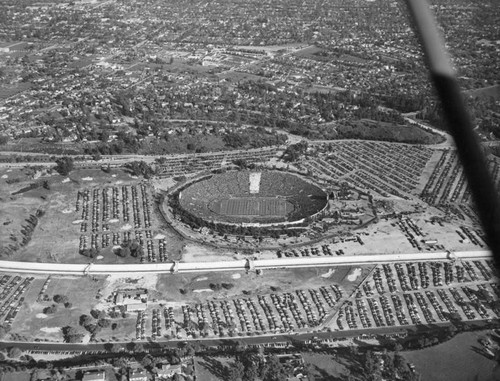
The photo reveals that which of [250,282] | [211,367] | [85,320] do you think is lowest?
[85,320]

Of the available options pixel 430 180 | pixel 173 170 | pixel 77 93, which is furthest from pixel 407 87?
Result: pixel 77 93

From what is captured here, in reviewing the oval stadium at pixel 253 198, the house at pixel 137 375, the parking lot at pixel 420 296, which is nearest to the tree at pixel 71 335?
the house at pixel 137 375

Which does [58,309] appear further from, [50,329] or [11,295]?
[11,295]

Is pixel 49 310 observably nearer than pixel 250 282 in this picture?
Yes

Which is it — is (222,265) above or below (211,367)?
above

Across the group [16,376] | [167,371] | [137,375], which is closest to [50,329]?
[16,376]

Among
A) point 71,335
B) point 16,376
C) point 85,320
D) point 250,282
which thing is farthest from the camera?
point 250,282

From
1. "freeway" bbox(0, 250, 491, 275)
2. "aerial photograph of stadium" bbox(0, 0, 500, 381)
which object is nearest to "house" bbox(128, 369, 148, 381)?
"aerial photograph of stadium" bbox(0, 0, 500, 381)
